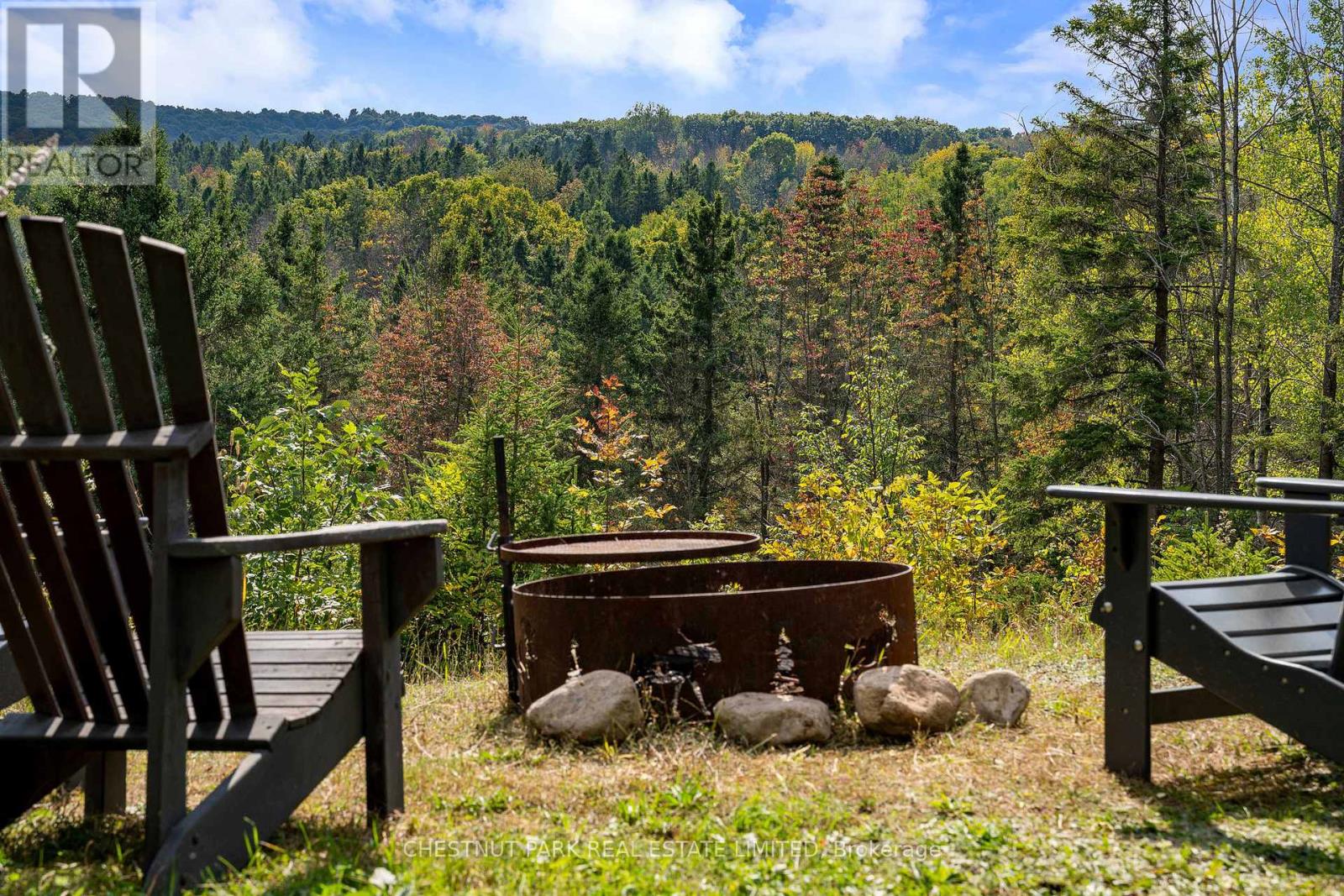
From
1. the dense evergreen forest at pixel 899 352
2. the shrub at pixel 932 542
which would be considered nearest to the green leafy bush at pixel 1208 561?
the dense evergreen forest at pixel 899 352

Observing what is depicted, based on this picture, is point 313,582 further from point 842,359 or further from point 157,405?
point 842,359

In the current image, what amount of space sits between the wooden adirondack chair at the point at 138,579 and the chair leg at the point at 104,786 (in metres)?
0.26

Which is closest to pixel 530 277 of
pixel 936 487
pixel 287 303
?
pixel 287 303

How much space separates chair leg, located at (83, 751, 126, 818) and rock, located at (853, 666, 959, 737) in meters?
2.39

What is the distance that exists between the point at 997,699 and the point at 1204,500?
1.26m

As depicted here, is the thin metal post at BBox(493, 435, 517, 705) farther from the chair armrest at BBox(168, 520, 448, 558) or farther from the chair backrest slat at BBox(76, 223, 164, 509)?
the chair backrest slat at BBox(76, 223, 164, 509)

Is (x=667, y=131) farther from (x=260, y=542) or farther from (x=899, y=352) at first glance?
(x=260, y=542)

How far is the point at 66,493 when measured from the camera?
7.43ft

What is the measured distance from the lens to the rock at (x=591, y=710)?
3680mm

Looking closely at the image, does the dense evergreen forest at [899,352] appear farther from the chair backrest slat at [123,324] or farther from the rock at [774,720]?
the chair backrest slat at [123,324]

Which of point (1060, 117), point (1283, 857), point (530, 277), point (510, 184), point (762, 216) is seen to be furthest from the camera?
point (510, 184)

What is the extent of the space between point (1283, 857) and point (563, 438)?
84.6ft

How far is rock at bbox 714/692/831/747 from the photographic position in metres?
3.64

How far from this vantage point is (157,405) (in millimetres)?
2191
